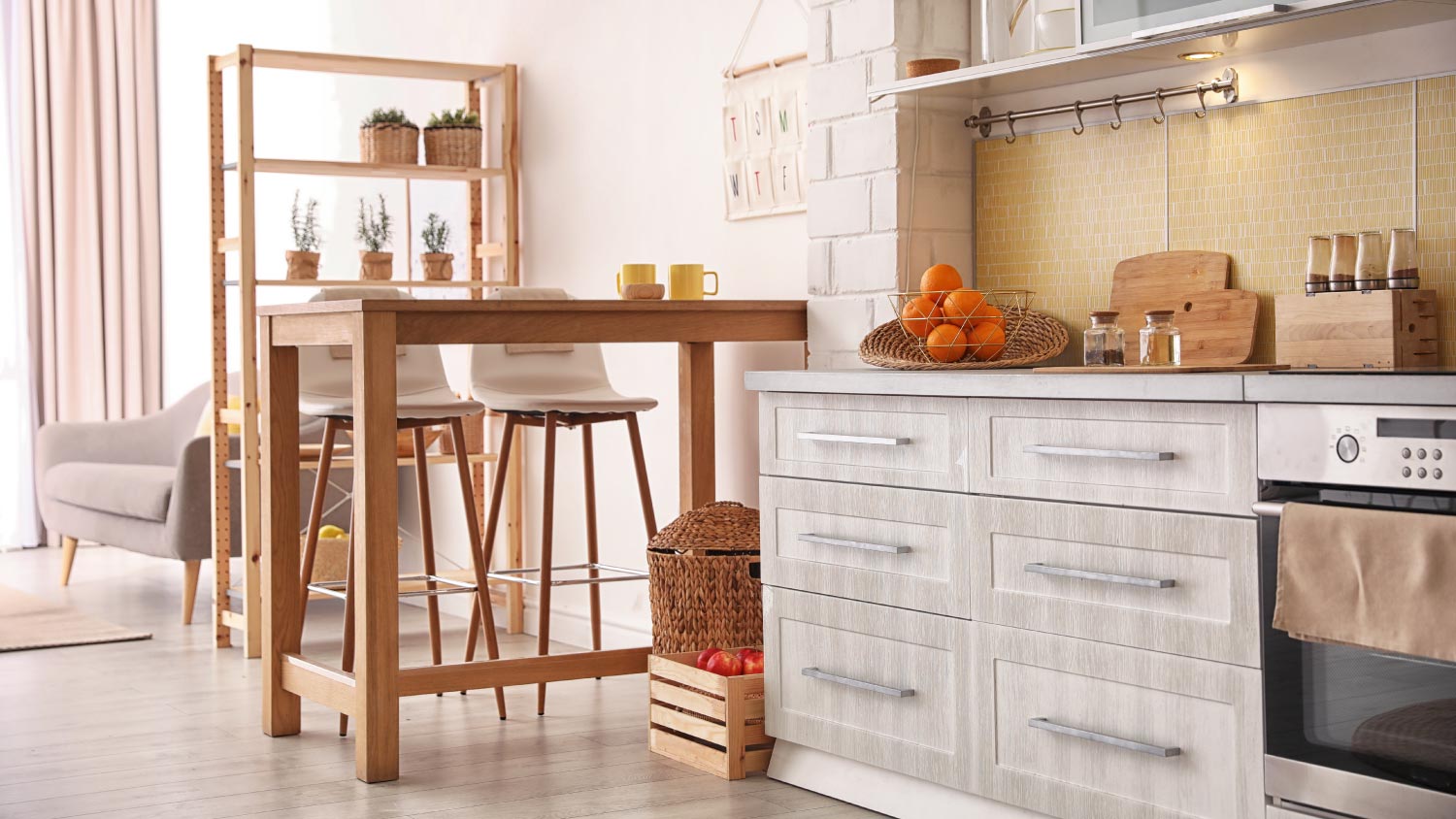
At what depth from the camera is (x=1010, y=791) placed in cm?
252

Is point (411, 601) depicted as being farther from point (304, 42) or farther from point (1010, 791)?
point (1010, 791)

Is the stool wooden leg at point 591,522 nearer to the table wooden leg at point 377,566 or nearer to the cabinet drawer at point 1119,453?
the table wooden leg at point 377,566

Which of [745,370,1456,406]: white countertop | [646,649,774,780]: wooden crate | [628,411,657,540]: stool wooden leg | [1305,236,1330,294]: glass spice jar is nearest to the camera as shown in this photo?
[745,370,1456,406]: white countertop

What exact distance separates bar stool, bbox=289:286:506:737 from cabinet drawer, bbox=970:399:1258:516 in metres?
1.44

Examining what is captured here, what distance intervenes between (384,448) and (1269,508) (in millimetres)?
1666

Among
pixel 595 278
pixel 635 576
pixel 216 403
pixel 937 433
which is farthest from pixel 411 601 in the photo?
pixel 937 433

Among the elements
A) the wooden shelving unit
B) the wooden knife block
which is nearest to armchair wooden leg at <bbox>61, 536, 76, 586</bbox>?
the wooden shelving unit

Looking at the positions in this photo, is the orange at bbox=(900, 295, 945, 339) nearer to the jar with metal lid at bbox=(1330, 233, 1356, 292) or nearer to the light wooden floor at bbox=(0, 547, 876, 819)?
the jar with metal lid at bbox=(1330, 233, 1356, 292)

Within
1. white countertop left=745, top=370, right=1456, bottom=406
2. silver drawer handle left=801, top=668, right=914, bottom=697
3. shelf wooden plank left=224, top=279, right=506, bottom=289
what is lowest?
silver drawer handle left=801, top=668, right=914, bottom=697

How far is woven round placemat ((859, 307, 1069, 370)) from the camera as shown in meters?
2.92

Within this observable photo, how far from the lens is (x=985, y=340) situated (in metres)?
2.93

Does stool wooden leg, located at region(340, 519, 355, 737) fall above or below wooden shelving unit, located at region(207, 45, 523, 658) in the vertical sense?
below

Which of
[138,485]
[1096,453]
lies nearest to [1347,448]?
[1096,453]

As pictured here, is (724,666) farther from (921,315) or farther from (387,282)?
(387,282)
